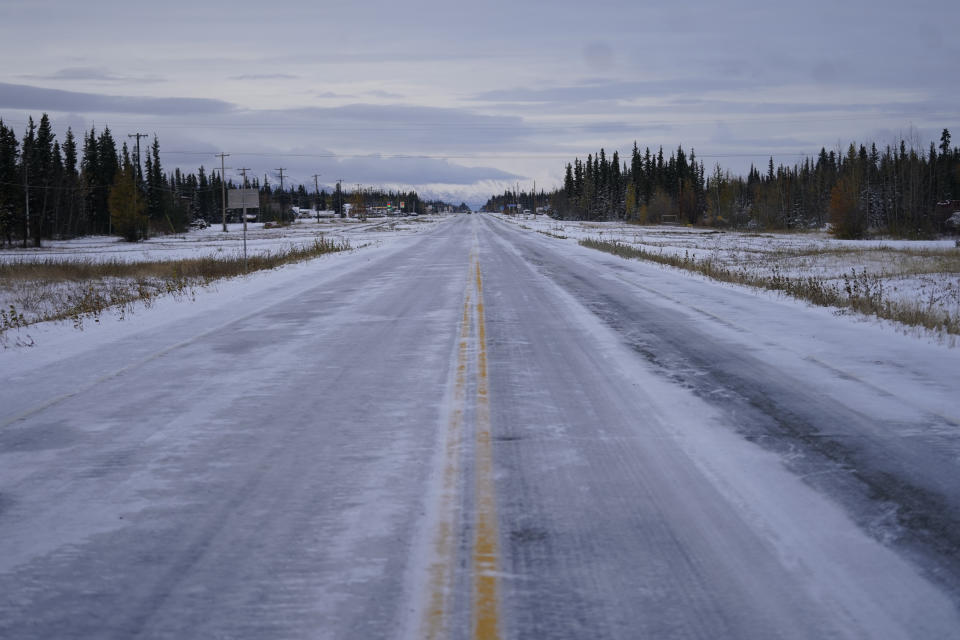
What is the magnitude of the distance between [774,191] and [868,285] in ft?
420

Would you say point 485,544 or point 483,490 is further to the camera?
point 483,490

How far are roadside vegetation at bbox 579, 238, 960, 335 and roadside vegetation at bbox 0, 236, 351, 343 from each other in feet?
48.6

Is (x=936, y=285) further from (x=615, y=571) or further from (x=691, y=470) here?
(x=615, y=571)

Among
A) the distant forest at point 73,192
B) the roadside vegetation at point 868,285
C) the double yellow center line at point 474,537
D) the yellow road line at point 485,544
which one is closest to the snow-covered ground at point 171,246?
the distant forest at point 73,192

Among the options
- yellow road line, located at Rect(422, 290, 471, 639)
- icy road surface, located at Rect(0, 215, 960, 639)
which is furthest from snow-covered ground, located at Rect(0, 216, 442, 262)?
yellow road line, located at Rect(422, 290, 471, 639)

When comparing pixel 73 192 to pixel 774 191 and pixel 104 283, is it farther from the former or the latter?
pixel 774 191

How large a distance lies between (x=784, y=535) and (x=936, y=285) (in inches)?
769

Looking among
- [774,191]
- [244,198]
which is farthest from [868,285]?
[774,191]

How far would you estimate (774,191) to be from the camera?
138625 mm

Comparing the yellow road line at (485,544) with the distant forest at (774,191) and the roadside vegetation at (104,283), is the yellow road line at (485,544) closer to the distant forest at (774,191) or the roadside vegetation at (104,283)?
the roadside vegetation at (104,283)

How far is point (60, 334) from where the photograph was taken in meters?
12.4

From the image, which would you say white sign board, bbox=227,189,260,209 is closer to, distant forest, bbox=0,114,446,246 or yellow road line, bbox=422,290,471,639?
yellow road line, bbox=422,290,471,639

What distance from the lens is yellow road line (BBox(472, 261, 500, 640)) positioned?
10.8 ft

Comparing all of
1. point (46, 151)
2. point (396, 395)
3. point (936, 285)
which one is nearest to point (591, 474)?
point (396, 395)
